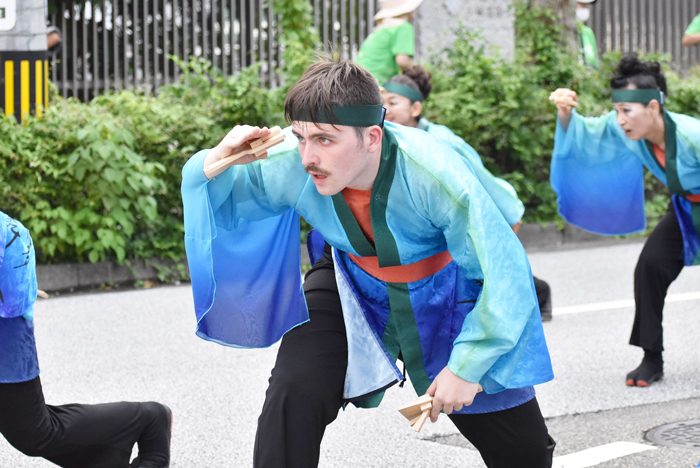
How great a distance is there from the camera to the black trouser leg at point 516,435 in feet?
8.46

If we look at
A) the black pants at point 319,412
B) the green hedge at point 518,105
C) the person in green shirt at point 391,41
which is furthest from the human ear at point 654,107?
the green hedge at point 518,105

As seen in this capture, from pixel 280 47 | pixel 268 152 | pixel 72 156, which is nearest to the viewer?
pixel 268 152

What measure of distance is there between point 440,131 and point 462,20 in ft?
22.9

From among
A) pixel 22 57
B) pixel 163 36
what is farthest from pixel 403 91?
pixel 163 36

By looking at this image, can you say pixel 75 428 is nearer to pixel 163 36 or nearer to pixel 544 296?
pixel 544 296

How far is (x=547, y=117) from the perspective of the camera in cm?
995

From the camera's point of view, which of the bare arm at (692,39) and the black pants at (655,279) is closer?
the black pants at (655,279)

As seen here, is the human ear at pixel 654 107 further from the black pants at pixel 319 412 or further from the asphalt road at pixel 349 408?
the black pants at pixel 319 412

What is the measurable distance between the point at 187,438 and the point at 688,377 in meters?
2.70

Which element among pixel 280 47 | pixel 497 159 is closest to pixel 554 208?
pixel 497 159

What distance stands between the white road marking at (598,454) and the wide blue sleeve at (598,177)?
1.76 m

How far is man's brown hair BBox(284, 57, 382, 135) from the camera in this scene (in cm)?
240

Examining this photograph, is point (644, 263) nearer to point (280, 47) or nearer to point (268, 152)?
point (268, 152)

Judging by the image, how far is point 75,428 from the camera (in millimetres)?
3152
